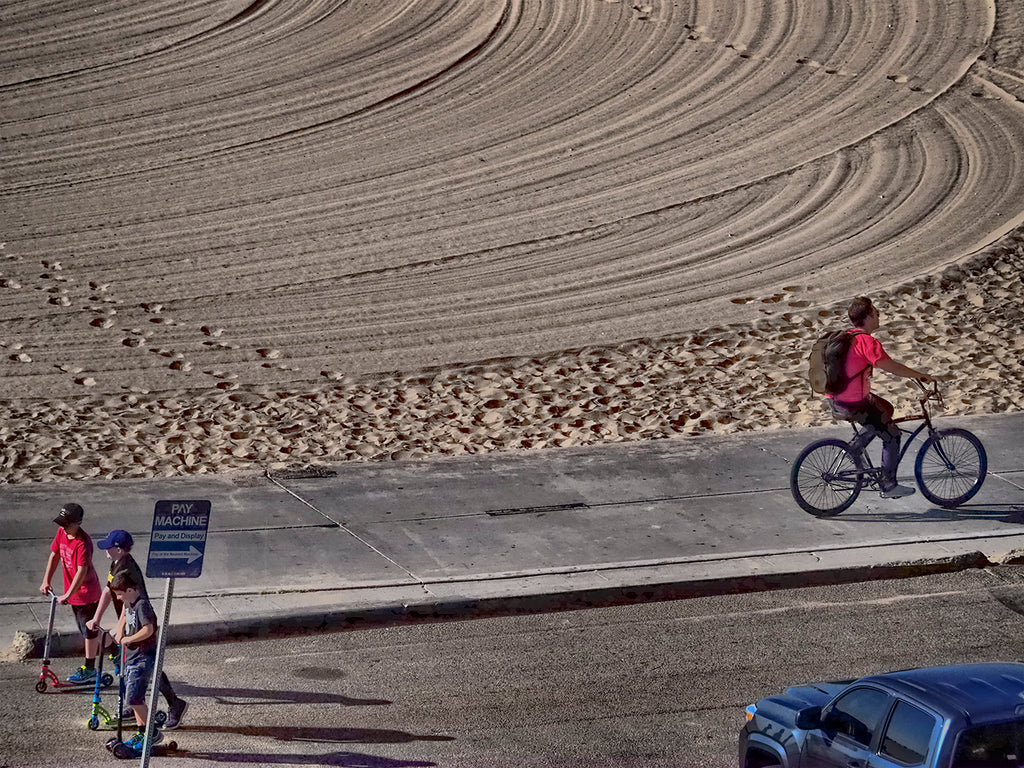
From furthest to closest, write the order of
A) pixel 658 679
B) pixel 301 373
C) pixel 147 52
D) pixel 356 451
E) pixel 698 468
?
pixel 147 52
pixel 301 373
pixel 356 451
pixel 698 468
pixel 658 679

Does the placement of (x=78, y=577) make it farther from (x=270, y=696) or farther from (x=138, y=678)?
(x=270, y=696)

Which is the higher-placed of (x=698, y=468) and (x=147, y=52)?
(x=147, y=52)

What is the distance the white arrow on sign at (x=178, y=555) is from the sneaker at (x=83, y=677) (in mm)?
1570

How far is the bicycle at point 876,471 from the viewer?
39.9ft

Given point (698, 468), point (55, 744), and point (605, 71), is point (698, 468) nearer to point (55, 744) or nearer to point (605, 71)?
point (55, 744)

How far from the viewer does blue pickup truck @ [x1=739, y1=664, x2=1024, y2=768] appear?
6.46 m

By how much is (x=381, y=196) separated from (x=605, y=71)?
5.35 m

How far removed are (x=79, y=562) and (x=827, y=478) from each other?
618 centimetres

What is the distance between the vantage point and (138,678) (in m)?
8.66

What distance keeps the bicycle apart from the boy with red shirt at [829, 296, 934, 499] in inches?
4.4

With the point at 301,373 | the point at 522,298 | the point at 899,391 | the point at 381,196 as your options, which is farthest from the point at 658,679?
the point at 381,196

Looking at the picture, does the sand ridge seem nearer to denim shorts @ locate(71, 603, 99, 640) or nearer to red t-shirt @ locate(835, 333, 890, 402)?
red t-shirt @ locate(835, 333, 890, 402)

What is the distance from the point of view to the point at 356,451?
47.5ft

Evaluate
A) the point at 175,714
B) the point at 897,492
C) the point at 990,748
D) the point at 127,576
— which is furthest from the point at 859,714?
the point at 897,492
